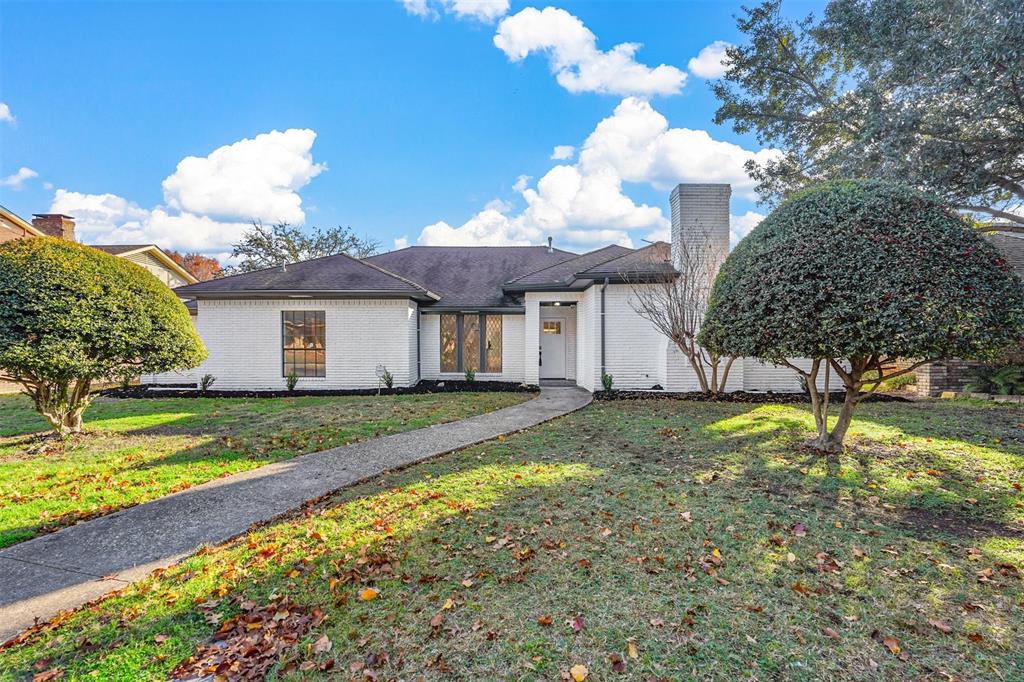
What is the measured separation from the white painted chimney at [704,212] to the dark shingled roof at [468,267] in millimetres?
5877

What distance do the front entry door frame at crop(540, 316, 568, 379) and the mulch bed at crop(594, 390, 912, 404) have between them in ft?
12.1

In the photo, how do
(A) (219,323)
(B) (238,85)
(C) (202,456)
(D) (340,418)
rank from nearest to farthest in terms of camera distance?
(C) (202,456) < (D) (340,418) < (B) (238,85) < (A) (219,323)

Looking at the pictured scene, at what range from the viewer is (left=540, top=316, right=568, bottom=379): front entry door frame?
15.5m

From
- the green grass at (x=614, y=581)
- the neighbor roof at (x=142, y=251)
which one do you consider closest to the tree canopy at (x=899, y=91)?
the green grass at (x=614, y=581)

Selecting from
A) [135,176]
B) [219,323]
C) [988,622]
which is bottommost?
[988,622]

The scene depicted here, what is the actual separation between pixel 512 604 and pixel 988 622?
2.76 metres

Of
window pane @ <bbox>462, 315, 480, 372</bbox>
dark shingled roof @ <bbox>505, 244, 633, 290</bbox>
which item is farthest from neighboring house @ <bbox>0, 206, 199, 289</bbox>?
dark shingled roof @ <bbox>505, 244, 633, 290</bbox>

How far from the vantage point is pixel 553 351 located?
15547mm

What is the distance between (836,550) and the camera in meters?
3.52

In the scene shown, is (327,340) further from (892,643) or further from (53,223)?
(53,223)

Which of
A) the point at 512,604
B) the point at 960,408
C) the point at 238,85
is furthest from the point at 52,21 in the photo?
the point at 960,408

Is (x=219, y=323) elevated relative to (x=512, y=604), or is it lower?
elevated

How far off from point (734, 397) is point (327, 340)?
1126 centimetres

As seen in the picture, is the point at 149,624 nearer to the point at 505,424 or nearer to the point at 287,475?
the point at 287,475
